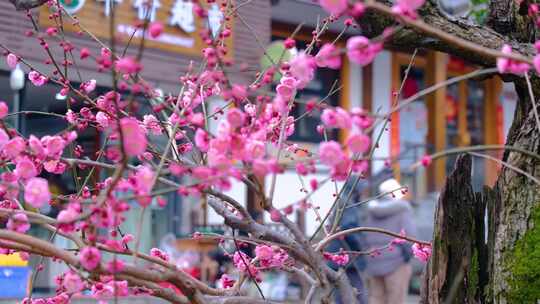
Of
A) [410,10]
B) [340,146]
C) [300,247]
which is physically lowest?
[300,247]

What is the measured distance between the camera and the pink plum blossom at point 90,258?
236 centimetres

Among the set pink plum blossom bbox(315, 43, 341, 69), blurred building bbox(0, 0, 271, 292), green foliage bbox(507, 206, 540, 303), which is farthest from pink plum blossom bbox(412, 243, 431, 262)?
blurred building bbox(0, 0, 271, 292)

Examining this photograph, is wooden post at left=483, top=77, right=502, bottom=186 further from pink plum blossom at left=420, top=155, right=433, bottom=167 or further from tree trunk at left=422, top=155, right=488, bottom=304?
pink plum blossom at left=420, top=155, right=433, bottom=167

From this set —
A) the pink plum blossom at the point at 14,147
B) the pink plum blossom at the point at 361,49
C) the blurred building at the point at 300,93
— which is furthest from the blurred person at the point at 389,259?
the pink plum blossom at the point at 361,49

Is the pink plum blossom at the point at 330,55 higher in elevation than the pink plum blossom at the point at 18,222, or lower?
higher

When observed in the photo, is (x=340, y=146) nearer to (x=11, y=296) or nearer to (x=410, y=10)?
(x=410, y=10)

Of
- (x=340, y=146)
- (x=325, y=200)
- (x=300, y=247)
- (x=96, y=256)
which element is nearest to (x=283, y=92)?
(x=300, y=247)

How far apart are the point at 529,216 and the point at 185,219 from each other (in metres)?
10.4

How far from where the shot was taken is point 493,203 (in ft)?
11.8

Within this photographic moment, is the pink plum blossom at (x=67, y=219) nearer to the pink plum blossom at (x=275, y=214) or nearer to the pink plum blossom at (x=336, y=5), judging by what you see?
the pink plum blossom at (x=275, y=214)

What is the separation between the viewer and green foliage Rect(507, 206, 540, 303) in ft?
10.8

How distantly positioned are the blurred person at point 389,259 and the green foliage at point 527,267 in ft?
14.2

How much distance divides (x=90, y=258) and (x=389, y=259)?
5771 millimetres

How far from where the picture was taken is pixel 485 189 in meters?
3.66
